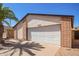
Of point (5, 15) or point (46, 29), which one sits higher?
point (5, 15)

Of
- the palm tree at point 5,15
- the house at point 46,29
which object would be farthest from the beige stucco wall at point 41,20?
the palm tree at point 5,15

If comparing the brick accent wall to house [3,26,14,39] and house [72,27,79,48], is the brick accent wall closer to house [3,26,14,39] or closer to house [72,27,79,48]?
house [72,27,79,48]

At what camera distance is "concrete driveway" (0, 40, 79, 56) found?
426 inches

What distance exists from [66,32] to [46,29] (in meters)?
0.96

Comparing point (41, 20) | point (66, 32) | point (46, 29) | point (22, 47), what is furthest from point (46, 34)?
point (22, 47)

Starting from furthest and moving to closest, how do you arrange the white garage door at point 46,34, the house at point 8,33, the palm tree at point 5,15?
the white garage door at point 46,34 < the house at point 8,33 < the palm tree at point 5,15

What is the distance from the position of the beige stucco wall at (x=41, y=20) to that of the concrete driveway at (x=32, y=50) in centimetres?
92

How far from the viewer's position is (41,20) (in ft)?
36.6

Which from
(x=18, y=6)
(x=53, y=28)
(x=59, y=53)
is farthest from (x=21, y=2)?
(x=59, y=53)

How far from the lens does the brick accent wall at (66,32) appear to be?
11.2m

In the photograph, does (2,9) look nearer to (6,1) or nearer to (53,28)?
(6,1)

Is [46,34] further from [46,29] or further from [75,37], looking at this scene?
[75,37]

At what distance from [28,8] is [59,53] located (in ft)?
8.15

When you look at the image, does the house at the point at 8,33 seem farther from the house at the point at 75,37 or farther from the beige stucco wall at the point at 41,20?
the house at the point at 75,37
